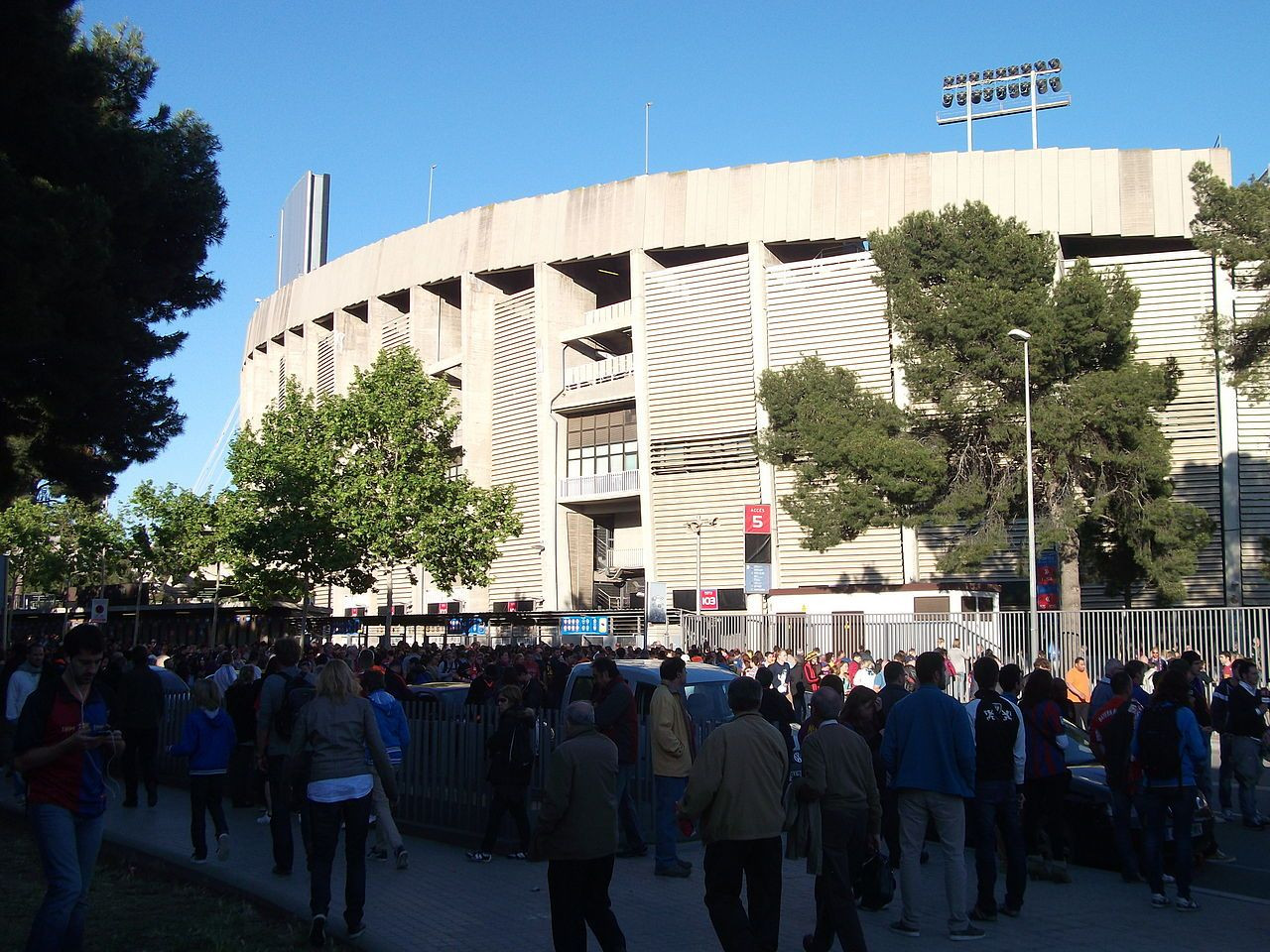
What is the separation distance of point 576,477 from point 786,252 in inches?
478

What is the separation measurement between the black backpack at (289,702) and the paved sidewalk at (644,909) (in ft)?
3.65

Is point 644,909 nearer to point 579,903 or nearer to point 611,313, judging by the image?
point 579,903

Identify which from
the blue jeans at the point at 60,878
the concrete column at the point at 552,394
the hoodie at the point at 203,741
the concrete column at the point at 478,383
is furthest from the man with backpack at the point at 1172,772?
the concrete column at the point at 478,383

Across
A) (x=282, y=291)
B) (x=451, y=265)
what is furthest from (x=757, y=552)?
(x=282, y=291)

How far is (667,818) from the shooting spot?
32.2ft

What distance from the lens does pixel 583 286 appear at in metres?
49.9

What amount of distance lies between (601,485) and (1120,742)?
3819cm

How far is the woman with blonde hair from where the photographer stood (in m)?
7.25

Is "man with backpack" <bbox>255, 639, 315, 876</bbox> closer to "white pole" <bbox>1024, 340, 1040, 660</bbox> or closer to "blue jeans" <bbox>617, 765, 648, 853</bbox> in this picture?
"blue jeans" <bbox>617, 765, 648, 853</bbox>

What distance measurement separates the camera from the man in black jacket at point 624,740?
A: 33.4 ft

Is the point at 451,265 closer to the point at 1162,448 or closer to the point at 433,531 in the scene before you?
the point at 433,531

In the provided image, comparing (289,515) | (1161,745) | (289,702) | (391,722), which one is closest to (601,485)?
(289,515)

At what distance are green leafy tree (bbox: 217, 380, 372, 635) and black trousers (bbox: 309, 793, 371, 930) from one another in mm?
30598

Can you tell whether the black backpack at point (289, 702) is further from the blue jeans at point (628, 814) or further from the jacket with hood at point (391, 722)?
the blue jeans at point (628, 814)
